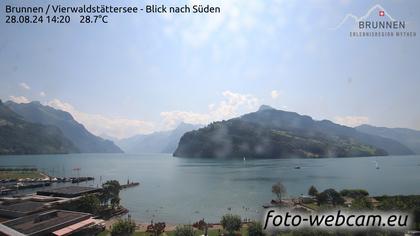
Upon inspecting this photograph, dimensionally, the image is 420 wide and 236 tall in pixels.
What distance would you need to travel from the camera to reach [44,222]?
53781 mm

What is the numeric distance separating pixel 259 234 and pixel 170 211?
41.0 m

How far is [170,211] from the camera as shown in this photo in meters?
83.4

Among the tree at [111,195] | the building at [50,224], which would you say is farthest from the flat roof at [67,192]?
the building at [50,224]

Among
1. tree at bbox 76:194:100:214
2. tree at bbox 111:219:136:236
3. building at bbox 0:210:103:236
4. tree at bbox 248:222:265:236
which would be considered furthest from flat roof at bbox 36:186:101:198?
tree at bbox 248:222:265:236

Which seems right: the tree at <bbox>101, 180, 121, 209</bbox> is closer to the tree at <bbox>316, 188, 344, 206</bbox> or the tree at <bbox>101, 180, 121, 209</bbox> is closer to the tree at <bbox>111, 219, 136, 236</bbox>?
the tree at <bbox>111, 219, 136, 236</bbox>

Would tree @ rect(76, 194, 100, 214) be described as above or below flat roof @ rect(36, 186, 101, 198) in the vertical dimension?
above

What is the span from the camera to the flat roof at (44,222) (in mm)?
49866

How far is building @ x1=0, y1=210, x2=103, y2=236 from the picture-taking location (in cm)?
4919

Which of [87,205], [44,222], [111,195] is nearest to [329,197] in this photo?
[111,195]

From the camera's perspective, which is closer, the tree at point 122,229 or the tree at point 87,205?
the tree at point 122,229

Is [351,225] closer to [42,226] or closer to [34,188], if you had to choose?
[42,226]

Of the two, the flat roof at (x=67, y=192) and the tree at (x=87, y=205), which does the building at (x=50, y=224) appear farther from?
the flat roof at (x=67, y=192)

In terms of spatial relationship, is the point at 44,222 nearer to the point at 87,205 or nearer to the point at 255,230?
the point at 87,205

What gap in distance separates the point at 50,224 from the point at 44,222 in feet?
5.61
